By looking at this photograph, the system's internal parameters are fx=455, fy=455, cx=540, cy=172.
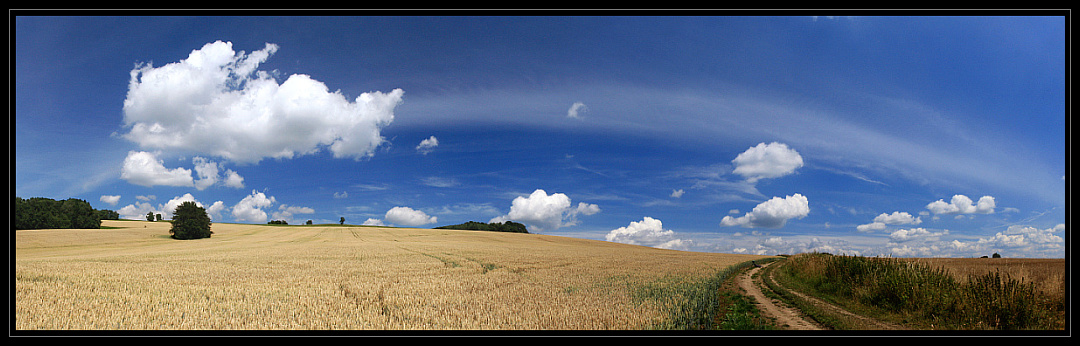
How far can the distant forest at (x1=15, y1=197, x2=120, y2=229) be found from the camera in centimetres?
8506

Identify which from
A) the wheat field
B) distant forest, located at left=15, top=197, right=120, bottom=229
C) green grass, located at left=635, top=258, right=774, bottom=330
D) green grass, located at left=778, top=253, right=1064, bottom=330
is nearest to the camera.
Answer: the wheat field

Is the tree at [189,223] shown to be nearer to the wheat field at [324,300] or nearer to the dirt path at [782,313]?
the wheat field at [324,300]

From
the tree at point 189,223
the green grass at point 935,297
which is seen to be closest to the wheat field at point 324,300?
the green grass at point 935,297

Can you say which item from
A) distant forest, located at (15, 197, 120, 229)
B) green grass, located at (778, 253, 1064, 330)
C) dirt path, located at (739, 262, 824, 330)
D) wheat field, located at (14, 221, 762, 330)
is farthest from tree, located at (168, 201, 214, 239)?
green grass, located at (778, 253, 1064, 330)

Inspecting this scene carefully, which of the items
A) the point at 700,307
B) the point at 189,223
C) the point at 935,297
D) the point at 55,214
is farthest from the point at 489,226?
the point at 935,297

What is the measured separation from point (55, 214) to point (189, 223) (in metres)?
36.0

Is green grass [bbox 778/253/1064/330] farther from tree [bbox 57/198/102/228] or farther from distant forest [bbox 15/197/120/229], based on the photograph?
tree [bbox 57/198/102/228]

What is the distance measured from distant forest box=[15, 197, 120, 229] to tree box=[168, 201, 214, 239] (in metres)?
29.5

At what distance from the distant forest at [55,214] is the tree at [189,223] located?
29.5 meters

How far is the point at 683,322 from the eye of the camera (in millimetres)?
11359

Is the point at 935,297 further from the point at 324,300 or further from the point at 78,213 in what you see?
the point at 78,213

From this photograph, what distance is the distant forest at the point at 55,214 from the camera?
279 ft
